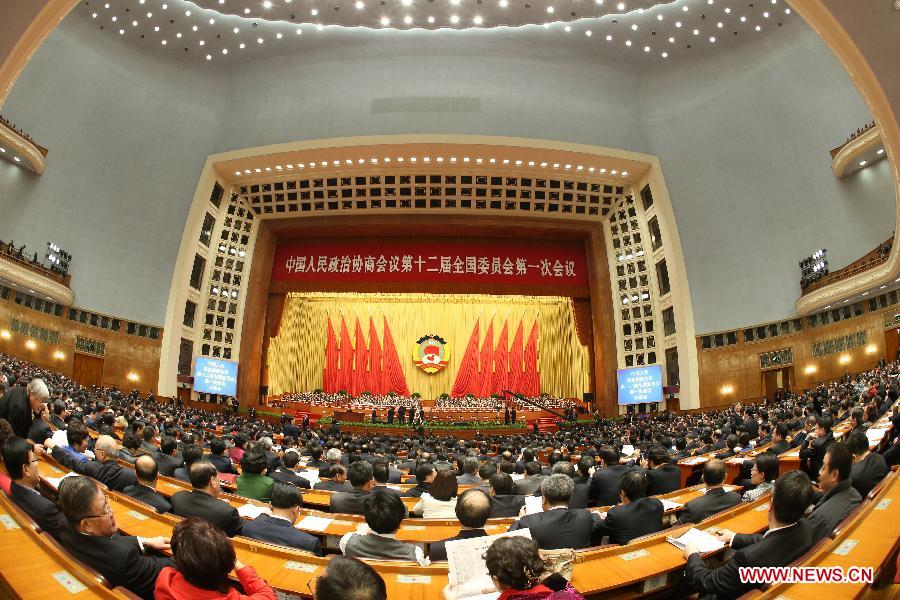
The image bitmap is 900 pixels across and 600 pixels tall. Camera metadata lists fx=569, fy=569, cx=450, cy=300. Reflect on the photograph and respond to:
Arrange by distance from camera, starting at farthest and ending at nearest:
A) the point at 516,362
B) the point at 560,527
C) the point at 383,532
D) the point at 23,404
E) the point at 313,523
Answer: the point at 516,362 < the point at 23,404 < the point at 313,523 < the point at 560,527 < the point at 383,532

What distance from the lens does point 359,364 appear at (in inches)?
1077

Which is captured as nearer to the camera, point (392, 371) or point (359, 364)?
point (392, 371)

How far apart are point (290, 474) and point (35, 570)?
390 cm

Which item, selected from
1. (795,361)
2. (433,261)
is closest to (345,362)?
(433,261)

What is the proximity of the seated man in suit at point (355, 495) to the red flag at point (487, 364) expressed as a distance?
2219 cm

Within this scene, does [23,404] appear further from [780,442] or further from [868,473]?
[780,442]

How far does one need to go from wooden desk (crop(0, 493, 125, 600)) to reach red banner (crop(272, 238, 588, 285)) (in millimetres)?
21834

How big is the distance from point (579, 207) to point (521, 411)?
8784mm

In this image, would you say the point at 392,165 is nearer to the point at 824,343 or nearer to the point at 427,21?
the point at 427,21

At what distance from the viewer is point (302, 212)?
23812 mm

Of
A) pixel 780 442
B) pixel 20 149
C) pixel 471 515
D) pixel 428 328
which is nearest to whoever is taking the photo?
pixel 471 515

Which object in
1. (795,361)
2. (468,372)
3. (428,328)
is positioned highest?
(428,328)

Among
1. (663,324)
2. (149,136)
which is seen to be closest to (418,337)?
(663,324)

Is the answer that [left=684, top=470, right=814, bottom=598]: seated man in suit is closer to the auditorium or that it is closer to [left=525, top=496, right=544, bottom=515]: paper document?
[left=525, top=496, right=544, bottom=515]: paper document
